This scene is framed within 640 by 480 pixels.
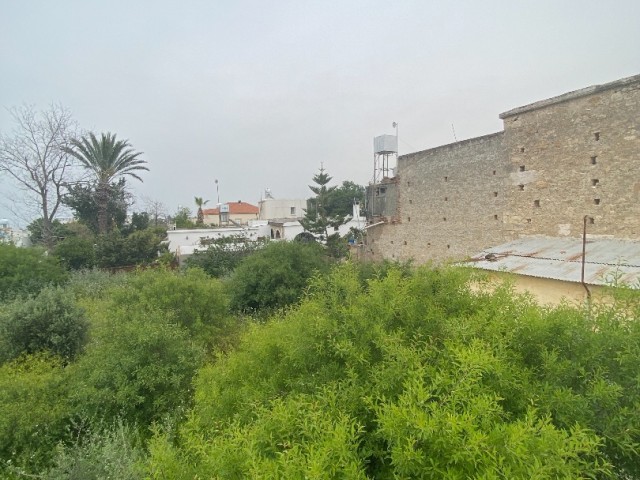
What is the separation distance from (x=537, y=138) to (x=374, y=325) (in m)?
9.07

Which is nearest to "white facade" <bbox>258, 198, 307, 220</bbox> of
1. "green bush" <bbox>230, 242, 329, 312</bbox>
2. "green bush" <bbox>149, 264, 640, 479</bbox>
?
"green bush" <bbox>230, 242, 329, 312</bbox>

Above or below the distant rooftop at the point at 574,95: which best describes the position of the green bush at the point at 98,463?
below

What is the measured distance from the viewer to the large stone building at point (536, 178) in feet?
26.0

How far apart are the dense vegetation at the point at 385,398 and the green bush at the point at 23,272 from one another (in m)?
7.12

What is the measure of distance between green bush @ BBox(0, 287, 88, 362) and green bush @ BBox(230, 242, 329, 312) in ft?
15.4

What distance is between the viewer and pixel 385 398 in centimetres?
247

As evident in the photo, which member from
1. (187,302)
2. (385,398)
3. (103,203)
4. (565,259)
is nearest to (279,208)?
(103,203)

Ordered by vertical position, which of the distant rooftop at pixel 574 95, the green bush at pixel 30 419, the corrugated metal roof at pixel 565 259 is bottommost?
the green bush at pixel 30 419

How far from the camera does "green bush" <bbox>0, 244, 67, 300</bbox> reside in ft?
37.1

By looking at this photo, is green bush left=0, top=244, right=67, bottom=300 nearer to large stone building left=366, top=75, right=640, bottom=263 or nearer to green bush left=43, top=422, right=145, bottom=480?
green bush left=43, top=422, right=145, bottom=480

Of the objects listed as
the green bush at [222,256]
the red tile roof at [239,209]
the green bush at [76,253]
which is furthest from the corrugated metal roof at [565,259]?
the red tile roof at [239,209]

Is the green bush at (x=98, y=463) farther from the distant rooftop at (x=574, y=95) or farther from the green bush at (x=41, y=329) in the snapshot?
the distant rooftop at (x=574, y=95)

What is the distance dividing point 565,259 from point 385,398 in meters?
6.87

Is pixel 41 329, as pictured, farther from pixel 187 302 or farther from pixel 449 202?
pixel 449 202
